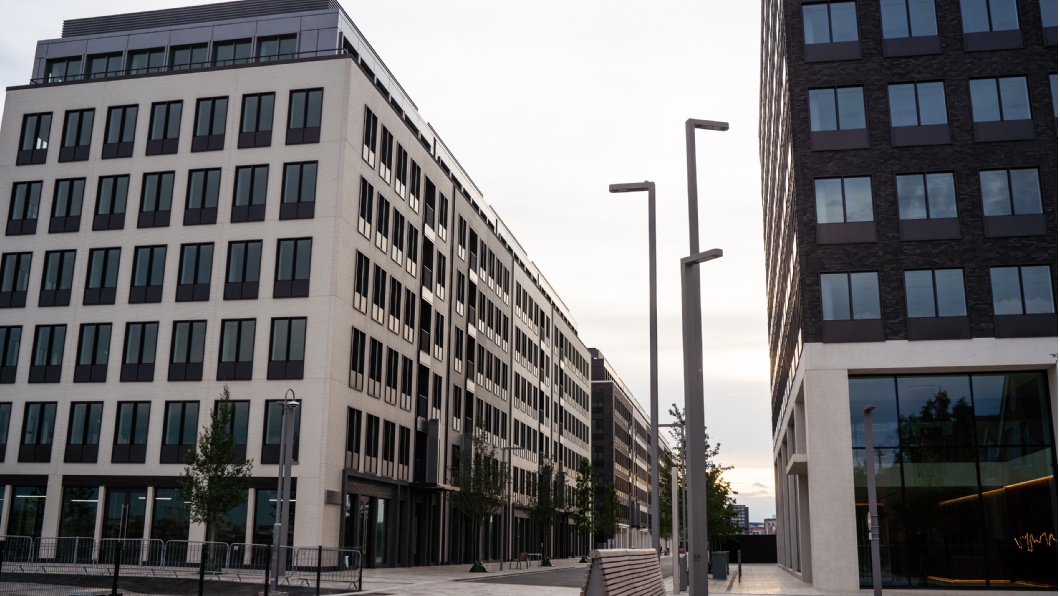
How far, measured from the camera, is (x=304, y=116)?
44344mm

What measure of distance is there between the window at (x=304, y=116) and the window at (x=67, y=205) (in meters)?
11.4

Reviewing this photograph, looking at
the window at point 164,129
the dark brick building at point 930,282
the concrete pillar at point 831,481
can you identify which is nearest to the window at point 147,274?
the window at point 164,129

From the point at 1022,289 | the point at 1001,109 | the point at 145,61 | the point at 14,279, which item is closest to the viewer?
the point at 1022,289

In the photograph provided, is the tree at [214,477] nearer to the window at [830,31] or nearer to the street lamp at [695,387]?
the street lamp at [695,387]

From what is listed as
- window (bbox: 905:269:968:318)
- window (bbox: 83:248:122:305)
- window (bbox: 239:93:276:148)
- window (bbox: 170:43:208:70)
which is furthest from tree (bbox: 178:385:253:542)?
window (bbox: 905:269:968:318)

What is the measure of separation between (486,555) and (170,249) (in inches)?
1236

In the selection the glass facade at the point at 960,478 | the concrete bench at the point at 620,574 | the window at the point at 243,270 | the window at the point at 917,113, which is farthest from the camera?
the window at the point at 243,270

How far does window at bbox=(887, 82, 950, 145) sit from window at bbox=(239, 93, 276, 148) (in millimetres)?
27459

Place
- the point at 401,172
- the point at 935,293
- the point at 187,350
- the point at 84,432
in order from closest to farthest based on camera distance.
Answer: the point at 935,293
the point at 187,350
the point at 84,432
the point at 401,172

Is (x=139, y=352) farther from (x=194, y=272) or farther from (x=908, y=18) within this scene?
(x=908, y=18)

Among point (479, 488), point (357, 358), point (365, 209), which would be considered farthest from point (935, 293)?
point (479, 488)

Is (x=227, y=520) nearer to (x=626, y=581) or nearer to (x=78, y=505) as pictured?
(x=78, y=505)

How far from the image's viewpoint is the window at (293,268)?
42219mm

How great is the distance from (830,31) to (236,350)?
92.8ft
